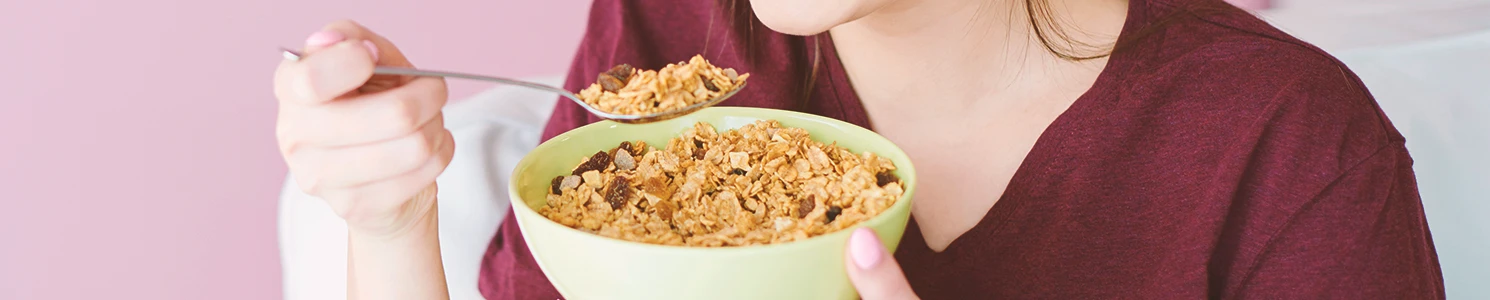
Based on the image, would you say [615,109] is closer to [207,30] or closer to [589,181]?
[589,181]

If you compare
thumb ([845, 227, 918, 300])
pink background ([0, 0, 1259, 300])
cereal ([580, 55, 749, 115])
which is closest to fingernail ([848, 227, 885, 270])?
thumb ([845, 227, 918, 300])

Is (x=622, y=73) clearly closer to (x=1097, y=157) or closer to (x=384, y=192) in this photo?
(x=384, y=192)

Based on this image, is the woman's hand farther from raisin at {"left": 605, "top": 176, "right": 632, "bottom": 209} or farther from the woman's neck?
the woman's neck

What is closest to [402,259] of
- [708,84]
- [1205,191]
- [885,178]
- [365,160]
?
[365,160]

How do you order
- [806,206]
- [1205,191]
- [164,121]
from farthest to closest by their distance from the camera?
[164,121]
[1205,191]
[806,206]

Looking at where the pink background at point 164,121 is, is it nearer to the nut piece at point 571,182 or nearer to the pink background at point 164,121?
the pink background at point 164,121

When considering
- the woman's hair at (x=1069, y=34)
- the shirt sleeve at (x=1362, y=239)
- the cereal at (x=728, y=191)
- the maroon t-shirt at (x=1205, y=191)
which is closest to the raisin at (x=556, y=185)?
the cereal at (x=728, y=191)
